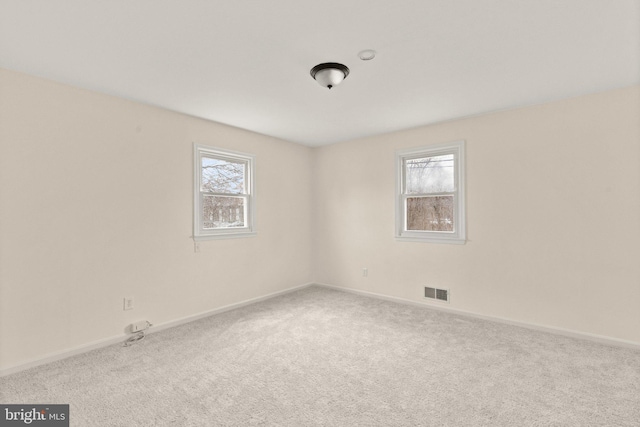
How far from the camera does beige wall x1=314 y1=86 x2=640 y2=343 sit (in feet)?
9.50

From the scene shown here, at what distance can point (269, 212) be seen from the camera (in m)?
4.69

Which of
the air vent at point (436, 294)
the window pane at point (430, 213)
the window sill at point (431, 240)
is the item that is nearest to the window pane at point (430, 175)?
the window pane at point (430, 213)

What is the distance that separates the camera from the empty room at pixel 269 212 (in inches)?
76.9

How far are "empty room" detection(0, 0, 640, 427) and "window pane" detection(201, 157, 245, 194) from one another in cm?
3

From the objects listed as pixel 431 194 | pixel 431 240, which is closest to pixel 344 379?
pixel 431 240

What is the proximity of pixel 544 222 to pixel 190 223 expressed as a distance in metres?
4.04

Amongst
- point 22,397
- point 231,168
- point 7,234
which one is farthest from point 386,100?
point 22,397

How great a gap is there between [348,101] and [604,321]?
3377 millimetres

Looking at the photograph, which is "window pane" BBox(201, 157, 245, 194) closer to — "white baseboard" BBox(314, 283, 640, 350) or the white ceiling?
the white ceiling

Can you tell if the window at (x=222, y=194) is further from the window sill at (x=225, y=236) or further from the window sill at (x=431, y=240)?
the window sill at (x=431, y=240)

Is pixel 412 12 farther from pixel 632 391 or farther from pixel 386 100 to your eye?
pixel 632 391

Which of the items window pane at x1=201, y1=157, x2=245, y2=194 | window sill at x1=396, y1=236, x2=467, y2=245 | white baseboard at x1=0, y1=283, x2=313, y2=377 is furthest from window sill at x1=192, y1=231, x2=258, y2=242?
window sill at x1=396, y1=236, x2=467, y2=245

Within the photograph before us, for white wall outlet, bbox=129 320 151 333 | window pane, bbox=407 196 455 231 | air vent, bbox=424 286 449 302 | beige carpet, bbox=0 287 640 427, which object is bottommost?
beige carpet, bbox=0 287 640 427

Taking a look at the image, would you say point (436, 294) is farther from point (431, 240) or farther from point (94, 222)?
point (94, 222)
